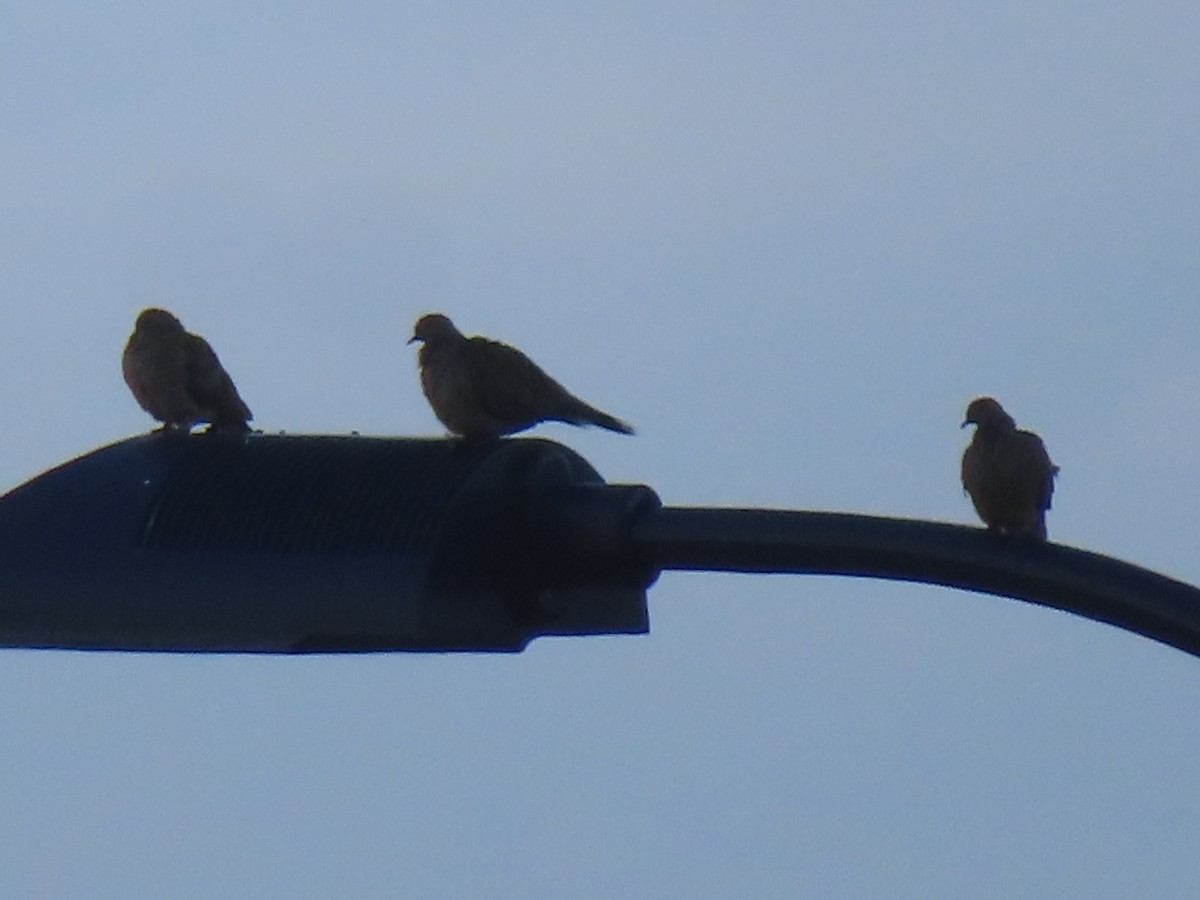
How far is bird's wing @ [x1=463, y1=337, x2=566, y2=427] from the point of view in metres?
7.45

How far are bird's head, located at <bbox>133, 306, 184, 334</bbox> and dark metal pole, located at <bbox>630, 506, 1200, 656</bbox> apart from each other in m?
5.33

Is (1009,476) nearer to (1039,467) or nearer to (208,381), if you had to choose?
(1039,467)

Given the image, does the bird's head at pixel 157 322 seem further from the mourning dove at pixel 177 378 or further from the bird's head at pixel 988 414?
the bird's head at pixel 988 414

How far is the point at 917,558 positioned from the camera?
13.7 feet

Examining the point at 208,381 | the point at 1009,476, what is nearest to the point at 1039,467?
the point at 1009,476

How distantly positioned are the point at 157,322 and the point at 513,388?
7.89 ft

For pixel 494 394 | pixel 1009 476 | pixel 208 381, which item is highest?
pixel 208 381

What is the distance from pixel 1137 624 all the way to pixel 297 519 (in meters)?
1.50

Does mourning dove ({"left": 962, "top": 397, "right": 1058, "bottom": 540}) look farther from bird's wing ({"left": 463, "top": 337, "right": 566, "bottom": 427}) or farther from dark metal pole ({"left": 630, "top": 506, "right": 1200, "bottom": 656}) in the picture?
dark metal pole ({"left": 630, "top": 506, "right": 1200, "bottom": 656})

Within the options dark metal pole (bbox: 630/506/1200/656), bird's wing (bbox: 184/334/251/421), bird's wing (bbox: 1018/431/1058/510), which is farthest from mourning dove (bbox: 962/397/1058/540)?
dark metal pole (bbox: 630/506/1200/656)

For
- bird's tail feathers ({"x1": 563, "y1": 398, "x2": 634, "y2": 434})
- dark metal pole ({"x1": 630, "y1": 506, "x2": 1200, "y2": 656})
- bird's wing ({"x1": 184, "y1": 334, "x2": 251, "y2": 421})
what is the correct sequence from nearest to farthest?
dark metal pole ({"x1": 630, "y1": 506, "x2": 1200, "y2": 656})
bird's tail feathers ({"x1": 563, "y1": 398, "x2": 634, "y2": 434})
bird's wing ({"x1": 184, "y1": 334, "x2": 251, "y2": 421})

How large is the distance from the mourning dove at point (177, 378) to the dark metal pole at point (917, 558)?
5012 millimetres

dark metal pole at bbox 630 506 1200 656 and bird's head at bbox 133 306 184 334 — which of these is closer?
dark metal pole at bbox 630 506 1200 656

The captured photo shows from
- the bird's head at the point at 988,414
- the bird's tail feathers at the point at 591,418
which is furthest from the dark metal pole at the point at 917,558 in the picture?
the bird's head at the point at 988,414
